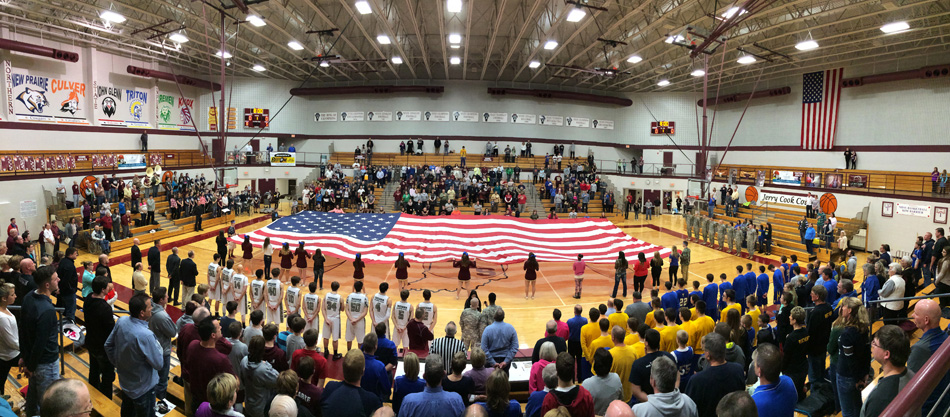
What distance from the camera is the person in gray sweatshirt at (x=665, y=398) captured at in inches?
140

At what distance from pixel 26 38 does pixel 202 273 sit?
18.5 m

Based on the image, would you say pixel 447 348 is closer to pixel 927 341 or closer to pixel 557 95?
pixel 927 341

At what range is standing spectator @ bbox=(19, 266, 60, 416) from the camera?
4.94 m

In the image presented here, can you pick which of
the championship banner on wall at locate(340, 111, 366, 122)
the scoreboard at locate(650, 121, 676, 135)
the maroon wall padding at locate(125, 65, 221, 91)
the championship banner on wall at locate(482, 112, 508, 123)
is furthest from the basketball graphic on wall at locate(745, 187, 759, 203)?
the maroon wall padding at locate(125, 65, 221, 91)

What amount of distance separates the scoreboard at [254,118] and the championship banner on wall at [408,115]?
33.8ft

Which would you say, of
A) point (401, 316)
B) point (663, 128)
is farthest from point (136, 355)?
point (663, 128)

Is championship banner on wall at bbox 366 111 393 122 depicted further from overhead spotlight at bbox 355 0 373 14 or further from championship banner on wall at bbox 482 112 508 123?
overhead spotlight at bbox 355 0 373 14

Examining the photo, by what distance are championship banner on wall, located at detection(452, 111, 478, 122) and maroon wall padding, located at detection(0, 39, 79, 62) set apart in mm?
23508

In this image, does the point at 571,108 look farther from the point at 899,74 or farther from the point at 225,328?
the point at 225,328

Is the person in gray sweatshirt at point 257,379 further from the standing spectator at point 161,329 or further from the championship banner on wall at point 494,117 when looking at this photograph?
the championship banner on wall at point 494,117

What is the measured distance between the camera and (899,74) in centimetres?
2705

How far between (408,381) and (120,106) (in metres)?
34.1

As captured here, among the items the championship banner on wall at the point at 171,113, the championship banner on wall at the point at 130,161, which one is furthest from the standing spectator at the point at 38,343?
the championship banner on wall at the point at 171,113

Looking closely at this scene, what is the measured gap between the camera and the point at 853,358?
501 centimetres
